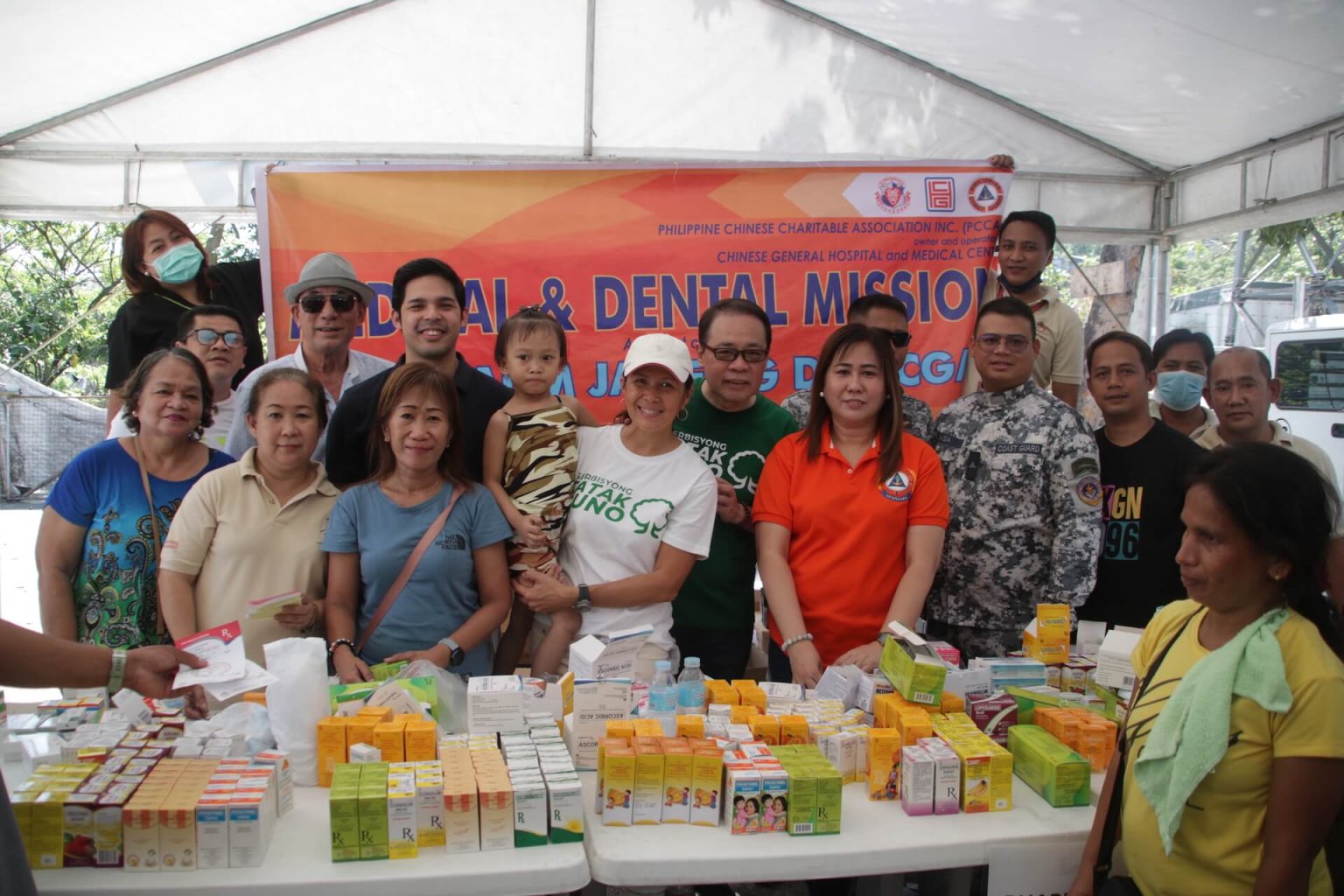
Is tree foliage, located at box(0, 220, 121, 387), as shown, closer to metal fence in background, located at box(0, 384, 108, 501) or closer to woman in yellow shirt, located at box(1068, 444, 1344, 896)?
metal fence in background, located at box(0, 384, 108, 501)

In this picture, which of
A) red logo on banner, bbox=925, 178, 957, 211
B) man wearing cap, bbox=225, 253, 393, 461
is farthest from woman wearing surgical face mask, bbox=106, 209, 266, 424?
red logo on banner, bbox=925, 178, 957, 211

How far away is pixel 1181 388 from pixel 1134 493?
917mm

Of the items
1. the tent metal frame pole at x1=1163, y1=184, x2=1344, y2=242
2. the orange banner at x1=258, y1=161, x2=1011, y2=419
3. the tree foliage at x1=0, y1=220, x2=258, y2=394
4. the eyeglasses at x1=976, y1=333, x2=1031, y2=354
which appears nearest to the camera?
the eyeglasses at x1=976, y1=333, x2=1031, y2=354

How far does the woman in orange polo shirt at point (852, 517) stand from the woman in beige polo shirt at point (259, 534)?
1.41 meters

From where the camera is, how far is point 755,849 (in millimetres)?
1753

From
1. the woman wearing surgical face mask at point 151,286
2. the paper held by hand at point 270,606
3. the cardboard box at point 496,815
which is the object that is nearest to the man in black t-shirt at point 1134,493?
the cardboard box at point 496,815

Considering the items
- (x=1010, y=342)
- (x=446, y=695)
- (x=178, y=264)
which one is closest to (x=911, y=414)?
(x=1010, y=342)

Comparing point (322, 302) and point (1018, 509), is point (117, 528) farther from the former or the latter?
point (1018, 509)

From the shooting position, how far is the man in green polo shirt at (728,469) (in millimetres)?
2965

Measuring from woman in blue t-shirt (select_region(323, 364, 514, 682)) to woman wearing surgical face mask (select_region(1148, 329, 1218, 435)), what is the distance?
2845 mm

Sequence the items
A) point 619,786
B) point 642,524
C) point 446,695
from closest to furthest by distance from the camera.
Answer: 1. point 619,786
2. point 446,695
3. point 642,524

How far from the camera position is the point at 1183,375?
12.1ft

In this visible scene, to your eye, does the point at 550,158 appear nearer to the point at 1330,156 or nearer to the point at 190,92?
the point at 190,92

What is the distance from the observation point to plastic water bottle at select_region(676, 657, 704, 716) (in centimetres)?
220
